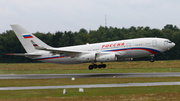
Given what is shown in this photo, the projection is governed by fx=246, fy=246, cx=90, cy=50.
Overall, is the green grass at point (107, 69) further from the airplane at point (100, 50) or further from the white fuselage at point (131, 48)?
the white fuselage at point (131, 48)

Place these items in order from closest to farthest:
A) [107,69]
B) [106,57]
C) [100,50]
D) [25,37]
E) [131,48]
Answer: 1. [106,57]
2. [131,48]
3. [100,50]
4. [25,37]
5. [107,69]

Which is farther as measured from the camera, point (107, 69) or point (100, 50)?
point (107, 69)

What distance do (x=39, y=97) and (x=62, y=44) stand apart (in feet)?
331

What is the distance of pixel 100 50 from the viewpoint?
45.4 meters

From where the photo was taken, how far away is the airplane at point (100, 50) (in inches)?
1676

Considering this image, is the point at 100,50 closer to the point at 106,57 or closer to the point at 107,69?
the point at 106,57

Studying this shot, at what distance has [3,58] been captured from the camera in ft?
376

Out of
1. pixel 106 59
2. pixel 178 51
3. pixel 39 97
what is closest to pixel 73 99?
pixel 39 97

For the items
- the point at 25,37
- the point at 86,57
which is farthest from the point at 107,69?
the point at 25,37

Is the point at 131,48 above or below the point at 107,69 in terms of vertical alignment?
above

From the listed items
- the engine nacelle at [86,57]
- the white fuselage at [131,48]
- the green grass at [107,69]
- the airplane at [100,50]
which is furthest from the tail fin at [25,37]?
the engine nacelle at [86,57]

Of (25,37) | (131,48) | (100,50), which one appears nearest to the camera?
(131,48)

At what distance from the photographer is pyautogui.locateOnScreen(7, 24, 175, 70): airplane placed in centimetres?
4256

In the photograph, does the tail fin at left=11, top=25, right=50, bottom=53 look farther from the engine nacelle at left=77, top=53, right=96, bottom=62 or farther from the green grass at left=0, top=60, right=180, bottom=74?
the engine nacelle at left=77, top=53, right=96, bottom=62
